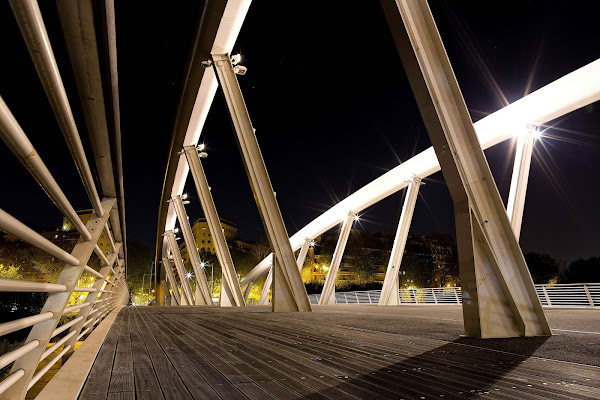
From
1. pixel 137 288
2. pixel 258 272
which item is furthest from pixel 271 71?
pixel 137 288

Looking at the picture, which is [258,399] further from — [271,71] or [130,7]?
[271,71]

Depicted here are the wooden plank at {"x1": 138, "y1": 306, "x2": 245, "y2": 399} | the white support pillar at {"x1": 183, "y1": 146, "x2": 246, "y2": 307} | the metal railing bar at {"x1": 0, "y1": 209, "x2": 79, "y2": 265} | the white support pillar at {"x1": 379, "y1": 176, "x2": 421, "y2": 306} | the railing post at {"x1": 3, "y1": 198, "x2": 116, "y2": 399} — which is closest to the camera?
the metal railing bar at {"x1": 0, "y1": 209, "x2": 79, "y2": 265}

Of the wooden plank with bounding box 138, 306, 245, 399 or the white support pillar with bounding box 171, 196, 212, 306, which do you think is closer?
the wooden plank with bounding box 138, 306, 245, 399

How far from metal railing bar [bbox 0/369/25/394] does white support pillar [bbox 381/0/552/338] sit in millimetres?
3629

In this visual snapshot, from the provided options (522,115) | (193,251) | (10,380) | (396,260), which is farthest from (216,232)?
(10,380)

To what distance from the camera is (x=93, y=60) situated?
1.54 m

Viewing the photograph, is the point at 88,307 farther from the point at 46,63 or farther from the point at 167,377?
the point at 46,63

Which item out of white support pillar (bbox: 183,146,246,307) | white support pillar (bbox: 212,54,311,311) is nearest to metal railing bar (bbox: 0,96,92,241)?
white support pillar (bbox: 212,54,311,311)

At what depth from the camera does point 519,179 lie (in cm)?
987

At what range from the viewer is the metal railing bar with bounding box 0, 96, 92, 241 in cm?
96

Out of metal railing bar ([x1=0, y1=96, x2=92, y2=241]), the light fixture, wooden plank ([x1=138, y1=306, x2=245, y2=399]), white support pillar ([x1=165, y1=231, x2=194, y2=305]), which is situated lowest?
wooden plank ([x1=138, y1=306, x2=245, y2=399])

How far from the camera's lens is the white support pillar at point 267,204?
354 inches

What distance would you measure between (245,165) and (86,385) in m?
7.78

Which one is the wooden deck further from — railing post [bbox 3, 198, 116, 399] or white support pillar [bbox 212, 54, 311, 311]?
white support pillar [bbox 212, 54, 311, 311]
